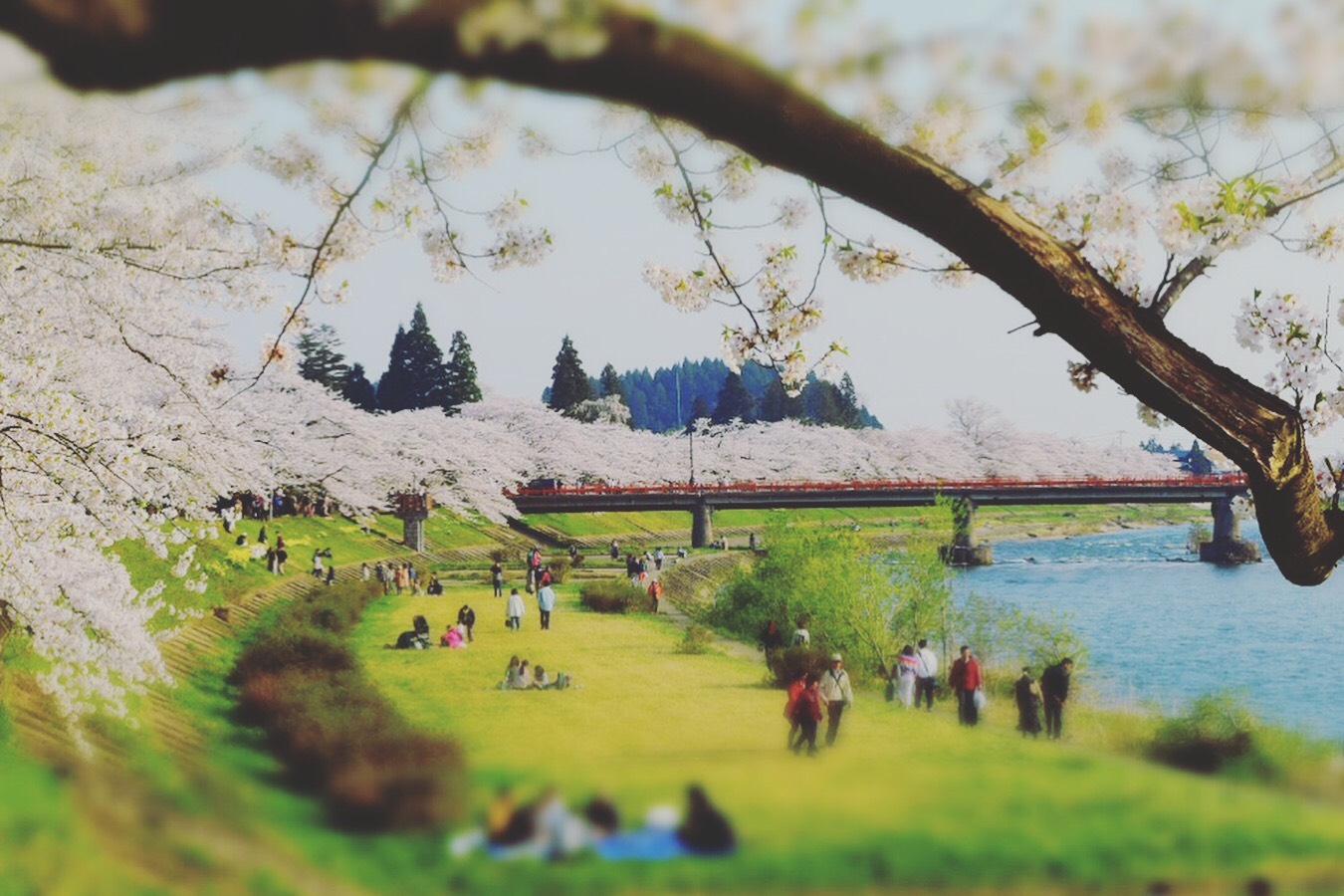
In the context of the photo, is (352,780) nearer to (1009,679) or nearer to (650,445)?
(1009,679)

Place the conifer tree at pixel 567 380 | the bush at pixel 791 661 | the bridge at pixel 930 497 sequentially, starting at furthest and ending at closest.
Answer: the conifer tree at pixel 567 380, the bridge at pixel 930 497, the bush at pixel 791 661

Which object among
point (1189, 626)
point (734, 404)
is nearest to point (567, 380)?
point (734, 404)

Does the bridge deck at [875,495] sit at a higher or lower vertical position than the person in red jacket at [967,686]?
higher

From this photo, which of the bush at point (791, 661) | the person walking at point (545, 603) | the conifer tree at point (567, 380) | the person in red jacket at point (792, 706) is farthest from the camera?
the conifer tree at point (567, 380)

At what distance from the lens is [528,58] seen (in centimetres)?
143

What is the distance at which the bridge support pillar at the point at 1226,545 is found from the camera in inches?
2183

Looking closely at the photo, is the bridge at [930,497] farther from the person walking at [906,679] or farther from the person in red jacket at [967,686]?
the person in red jacket at [967,686]

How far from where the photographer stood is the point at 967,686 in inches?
550

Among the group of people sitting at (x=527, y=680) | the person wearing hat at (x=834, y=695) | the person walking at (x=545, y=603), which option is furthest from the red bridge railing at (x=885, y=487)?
the person wearing hat at (x=834, y=695)

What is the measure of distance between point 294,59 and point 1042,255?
5.26ft

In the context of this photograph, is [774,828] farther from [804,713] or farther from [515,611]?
[515,611]

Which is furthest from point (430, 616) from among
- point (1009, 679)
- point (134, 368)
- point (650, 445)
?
point (650, 445)

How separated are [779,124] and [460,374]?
6903 centimetres

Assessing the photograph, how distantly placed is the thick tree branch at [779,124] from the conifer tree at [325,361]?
59.2 metres
